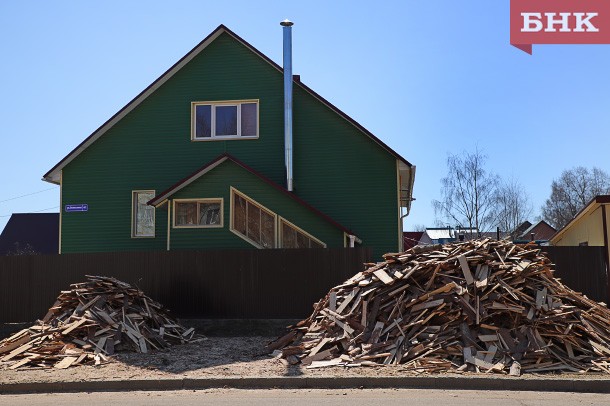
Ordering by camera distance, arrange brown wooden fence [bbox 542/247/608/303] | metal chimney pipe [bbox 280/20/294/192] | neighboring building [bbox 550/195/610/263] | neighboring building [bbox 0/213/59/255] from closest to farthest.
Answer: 1. brown wooden fence [bbox 542/247/608/303]
2. neighboring building [bbox 550/195/610/263]
3. metal chimney pipe [bbox 280/20/294/192]
4. neighboring building [bbox 0/213/59/255]

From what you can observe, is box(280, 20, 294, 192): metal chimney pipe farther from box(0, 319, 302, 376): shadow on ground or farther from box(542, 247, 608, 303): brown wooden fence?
box(542, 247, 608, 303): brown wooden fence

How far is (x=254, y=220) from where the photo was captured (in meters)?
20.7

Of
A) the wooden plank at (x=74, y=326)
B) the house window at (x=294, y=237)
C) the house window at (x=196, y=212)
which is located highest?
the house window at (x=196, y=212)

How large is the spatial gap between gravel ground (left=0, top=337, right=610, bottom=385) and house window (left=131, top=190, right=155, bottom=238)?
10668 millimetres

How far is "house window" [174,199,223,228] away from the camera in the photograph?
67.9ft

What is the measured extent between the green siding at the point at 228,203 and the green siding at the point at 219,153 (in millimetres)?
2563

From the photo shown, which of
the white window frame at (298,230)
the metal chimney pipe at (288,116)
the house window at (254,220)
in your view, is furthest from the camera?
the metal chimney pipe at (288,116)

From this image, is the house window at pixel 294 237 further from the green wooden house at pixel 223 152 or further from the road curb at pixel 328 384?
the road curb at pixel 328 384

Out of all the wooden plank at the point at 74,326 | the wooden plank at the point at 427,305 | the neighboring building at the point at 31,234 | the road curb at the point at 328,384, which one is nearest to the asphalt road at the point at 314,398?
the road curb at the point at 328,384

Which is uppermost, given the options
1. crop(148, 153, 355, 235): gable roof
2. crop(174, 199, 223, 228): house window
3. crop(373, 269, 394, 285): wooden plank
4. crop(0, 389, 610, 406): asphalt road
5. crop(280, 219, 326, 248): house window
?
crop(148, 153, 355, 235): gable roof

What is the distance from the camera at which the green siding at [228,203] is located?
2041 cm

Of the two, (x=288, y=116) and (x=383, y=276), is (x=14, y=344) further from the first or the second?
(x=288, y=116)

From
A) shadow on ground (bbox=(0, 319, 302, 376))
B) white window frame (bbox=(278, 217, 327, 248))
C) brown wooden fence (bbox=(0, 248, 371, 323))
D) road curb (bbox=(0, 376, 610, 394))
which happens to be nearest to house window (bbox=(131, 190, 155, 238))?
white window frame (bbox=(278, 217, 327, 248))

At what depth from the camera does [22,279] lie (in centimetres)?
1816
